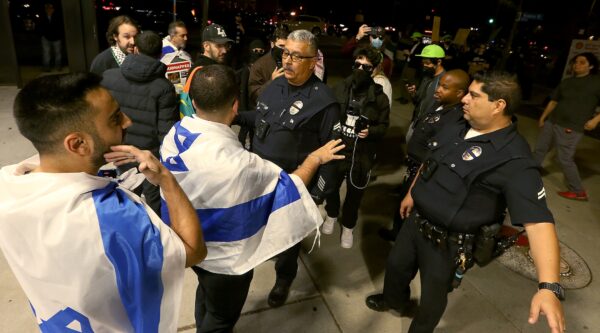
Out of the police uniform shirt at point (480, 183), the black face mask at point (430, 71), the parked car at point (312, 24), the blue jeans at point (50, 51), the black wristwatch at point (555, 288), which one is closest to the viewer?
the black wristwatch at point (555, 288)

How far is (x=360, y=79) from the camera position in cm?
329

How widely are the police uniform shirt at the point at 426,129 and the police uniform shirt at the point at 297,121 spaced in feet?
2.88

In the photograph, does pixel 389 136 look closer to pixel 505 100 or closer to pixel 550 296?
pixel 505 100

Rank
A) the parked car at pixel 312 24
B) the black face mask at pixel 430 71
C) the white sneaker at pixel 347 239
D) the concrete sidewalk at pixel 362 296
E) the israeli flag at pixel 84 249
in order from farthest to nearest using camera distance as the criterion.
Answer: the parked car at pixel 312 24, the black face mask at pixel 430 71, the white sneaker at pixel 347 239, the concrete sidewalk at pixel 362 296, the israeli flag at pixel 84 249

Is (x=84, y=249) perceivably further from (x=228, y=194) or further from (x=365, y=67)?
(x=365, y=67)

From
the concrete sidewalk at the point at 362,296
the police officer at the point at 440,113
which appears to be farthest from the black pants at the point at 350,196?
the police officer at the point at 440,113

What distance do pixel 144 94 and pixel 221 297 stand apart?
1.78m

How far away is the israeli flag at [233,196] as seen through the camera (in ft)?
5.39

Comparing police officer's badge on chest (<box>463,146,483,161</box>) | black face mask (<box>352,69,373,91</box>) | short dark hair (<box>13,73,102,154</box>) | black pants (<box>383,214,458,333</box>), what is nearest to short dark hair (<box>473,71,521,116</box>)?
police officer's badge on chest (<box>463,146,483,161</box>)

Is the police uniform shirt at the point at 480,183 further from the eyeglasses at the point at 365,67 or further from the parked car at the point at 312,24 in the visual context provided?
the parked car at the point at 312,24

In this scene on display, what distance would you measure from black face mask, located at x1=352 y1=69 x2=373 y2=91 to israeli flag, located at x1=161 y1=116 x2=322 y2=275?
1703 mm

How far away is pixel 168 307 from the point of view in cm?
132

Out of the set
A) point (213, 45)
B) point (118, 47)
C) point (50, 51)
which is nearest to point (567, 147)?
point (213, 45)

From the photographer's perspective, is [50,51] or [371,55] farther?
[50,51]
